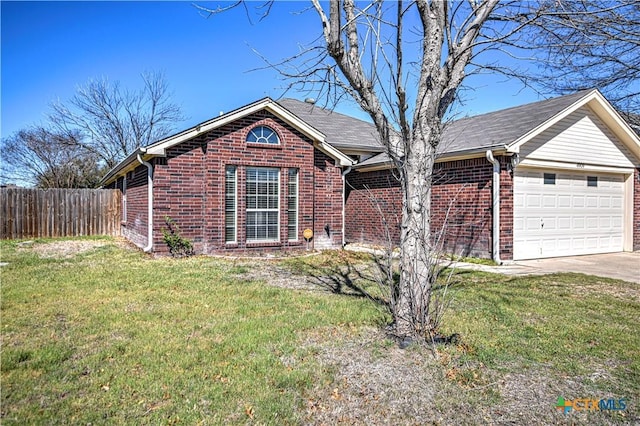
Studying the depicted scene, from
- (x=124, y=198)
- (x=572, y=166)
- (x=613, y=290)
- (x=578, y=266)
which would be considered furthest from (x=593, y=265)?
(x=124, y=198)

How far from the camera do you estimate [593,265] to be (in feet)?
34.3

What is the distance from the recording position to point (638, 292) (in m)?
7.11

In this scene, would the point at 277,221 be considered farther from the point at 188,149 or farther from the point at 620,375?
the point at 620,375

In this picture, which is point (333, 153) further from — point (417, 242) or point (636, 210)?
point (636, 210)

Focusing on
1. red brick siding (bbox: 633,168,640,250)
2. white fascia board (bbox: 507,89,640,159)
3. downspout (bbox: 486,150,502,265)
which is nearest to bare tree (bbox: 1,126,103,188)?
downspout (bbox: 486,150,502,265)

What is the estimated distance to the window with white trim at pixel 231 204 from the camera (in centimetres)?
1098

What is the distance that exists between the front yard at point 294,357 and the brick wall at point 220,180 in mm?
3557

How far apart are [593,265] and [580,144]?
12.8 ft

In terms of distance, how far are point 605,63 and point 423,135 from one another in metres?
9.53

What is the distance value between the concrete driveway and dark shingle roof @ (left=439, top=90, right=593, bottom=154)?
316 centimetres

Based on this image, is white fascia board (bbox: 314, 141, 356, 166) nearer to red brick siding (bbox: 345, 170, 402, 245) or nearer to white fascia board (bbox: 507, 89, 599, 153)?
red brick siding (bbox: 345, 170, 402, 245)

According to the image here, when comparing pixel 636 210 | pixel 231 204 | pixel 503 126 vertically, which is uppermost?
pixel 503 126

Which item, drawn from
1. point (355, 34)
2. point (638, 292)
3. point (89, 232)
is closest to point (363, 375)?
point (355, 34)

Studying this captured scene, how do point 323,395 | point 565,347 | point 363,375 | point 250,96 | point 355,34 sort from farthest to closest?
point 250,96, point 355,34, point 565,347, point 363,375, point 323,395
